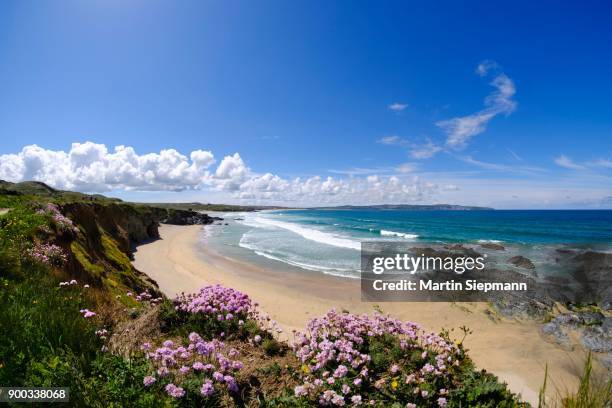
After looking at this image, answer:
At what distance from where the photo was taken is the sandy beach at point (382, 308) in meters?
9.58

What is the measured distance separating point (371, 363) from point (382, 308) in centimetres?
1147

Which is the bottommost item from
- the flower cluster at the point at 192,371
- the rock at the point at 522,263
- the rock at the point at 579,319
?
the rock at the point at 579,319

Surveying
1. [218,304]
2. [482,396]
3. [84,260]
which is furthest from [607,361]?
[84,260]

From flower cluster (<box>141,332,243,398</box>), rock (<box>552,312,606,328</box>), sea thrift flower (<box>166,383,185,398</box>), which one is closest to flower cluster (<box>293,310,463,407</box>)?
flower cluster (<box>141,332,243,398</box>)

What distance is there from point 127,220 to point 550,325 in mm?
38315

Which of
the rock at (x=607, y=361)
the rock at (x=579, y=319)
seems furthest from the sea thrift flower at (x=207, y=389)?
the rock at (x=579, y=319)

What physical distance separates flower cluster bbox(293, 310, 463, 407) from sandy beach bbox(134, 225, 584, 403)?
10.3 ft

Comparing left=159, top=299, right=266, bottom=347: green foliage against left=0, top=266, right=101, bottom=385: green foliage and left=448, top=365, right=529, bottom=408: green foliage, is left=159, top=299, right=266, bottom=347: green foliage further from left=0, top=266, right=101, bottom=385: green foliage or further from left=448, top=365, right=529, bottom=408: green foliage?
left=448, top=365, right=529, bottom=408: green foliage

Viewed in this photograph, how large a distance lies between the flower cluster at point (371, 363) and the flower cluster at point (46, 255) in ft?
19.5

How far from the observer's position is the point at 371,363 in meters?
4.61

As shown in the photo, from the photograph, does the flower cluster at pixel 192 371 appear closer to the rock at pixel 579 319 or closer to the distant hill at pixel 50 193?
the rock at pixel 579 319

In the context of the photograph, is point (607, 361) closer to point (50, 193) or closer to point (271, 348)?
point (271, 348)

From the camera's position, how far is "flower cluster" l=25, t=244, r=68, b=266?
651cm

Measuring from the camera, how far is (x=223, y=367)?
154 inches
